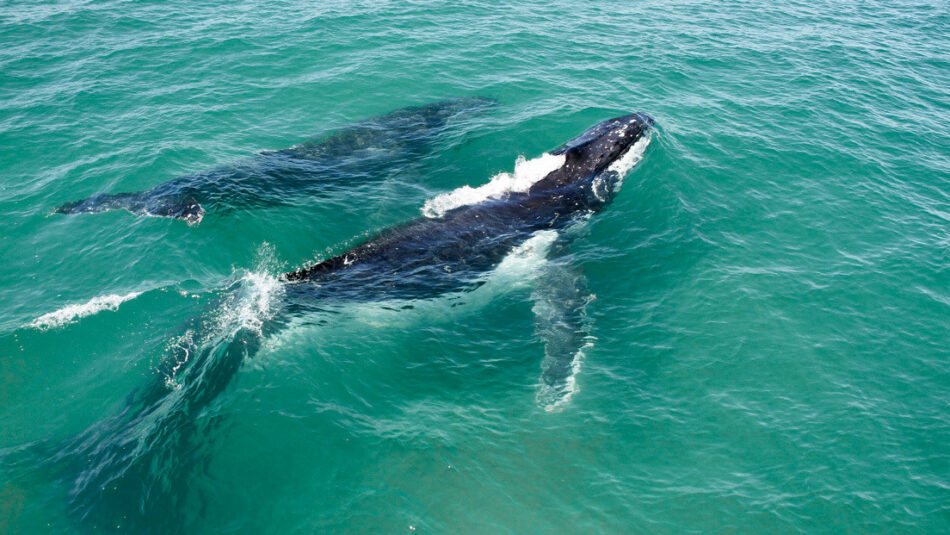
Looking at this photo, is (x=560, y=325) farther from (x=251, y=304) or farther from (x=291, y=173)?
(x=291, y=173)

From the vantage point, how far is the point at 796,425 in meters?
18.9

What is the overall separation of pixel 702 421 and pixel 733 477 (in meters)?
2.09

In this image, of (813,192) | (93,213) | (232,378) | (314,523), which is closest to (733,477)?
(314,523)

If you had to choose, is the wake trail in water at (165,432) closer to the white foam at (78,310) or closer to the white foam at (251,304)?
the white foam at (251,304)

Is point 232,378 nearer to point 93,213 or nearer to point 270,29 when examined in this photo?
point 93,213

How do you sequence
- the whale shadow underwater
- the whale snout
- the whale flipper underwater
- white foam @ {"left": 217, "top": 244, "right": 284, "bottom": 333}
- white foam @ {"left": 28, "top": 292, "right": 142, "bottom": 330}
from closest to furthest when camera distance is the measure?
the whale shadow underwater
white foam @ {"left": 217, "top": 244, "right": 284, "bottom": 333}
white foam @ {"left": 28, "top": 292, "right": 142, "bottom": 330}
the whale flipper underwater
the whale snout

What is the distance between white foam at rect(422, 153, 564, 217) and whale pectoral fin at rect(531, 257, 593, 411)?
492 centimetres

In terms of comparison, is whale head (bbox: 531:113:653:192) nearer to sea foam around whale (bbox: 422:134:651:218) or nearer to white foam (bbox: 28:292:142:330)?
sea foam around whale (bbox: 422:134:651:218)

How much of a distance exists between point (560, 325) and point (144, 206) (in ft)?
69.2

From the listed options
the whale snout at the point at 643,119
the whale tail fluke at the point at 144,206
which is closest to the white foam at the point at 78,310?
the whale tail fluke at the point at 144,206

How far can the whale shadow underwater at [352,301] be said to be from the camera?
1655 centimetres

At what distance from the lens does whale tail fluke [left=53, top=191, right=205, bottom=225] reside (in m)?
27.5

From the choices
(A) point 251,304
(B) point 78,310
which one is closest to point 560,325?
(A) point 251,304

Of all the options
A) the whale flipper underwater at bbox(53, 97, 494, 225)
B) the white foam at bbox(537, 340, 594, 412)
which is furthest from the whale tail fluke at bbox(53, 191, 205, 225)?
the white foam at bbox(537, 340, 594, 412)
